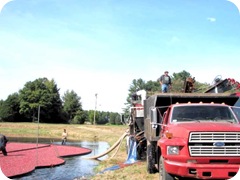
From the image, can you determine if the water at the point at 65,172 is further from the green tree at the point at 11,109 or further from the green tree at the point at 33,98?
the green tree at the point at 33,98

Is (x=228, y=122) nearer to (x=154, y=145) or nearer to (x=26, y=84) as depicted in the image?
(x=154, y=145)

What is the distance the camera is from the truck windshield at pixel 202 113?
9.09 metres

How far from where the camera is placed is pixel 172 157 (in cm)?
794

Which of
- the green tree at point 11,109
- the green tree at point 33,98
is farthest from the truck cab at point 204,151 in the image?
the green tree at point 33,98

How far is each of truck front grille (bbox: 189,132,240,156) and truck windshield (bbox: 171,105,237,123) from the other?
1.29m

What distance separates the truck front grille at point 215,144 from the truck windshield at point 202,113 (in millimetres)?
1287

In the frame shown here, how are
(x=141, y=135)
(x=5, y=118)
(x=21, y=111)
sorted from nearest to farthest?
(x=141, y=135), (x=5, y=118), (x=21, y=111)

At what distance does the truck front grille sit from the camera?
771 cm

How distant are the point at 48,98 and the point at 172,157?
96.1 m

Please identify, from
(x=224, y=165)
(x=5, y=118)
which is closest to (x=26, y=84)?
(x=5, y=118)

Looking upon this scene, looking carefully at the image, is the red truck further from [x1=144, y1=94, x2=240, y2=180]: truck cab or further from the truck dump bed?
the truck dump bed

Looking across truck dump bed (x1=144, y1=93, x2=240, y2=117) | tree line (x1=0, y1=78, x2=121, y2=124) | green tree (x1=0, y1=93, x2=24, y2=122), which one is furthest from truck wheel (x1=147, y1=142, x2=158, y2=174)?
green tree (x1=0, y1=93, x2=24, y2=122)

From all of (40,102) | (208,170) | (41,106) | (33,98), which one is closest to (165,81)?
(208,170)

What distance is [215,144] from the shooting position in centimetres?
771
